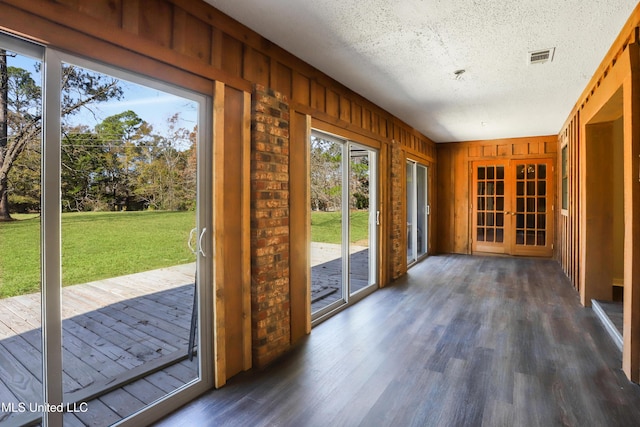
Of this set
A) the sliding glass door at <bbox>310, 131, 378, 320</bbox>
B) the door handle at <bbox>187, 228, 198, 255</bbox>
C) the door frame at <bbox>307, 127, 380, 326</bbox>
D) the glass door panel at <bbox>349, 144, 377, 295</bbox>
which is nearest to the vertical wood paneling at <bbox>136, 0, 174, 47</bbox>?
the door handle at <bbox>187, 228, 198, 255</bbox>

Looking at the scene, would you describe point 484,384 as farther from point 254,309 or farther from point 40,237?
point 40,237

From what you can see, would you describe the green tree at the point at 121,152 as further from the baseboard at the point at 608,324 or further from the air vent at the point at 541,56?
the baseboard at the point at 608,324

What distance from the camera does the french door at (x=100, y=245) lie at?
1630 millimetres

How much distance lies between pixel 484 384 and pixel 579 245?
10.7ft

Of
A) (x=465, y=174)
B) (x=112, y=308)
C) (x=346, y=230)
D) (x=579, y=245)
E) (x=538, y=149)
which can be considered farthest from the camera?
(x=465, y=174)

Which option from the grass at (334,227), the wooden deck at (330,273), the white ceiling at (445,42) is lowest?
the wooden deck at (330,273)

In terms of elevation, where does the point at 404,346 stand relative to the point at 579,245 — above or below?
below

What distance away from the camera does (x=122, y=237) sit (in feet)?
7.09

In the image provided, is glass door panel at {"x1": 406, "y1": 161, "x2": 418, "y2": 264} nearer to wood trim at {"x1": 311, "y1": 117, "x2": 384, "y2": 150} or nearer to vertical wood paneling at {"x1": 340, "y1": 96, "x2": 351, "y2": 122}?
wood trim at {"x1": 311, "y1": 117, "x2": 384, "y2": 150}

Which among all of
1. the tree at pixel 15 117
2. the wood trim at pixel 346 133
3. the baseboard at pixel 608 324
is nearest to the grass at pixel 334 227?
the wood trim at pixel 346 133

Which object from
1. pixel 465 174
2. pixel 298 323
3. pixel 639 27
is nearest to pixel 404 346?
pixel 298 323

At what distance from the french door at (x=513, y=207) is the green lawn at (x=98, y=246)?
24.4 ft

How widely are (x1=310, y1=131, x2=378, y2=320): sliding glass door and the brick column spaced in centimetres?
45

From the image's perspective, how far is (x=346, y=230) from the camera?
4.24m
